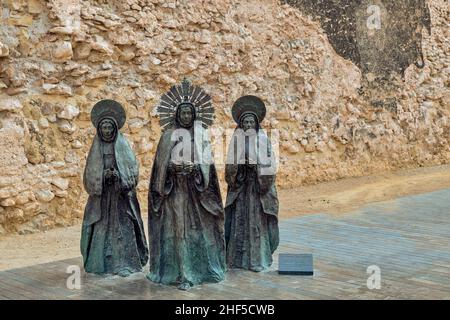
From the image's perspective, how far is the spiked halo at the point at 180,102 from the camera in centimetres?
673

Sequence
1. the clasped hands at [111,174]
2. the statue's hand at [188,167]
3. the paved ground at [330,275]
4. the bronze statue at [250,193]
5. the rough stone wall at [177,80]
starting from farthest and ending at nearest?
1. the rough stone wall at [177,80]
2. the bronze statue at [250,193]
3. the clasped hands at [111,174]
4. the statue's hand at [188,167]
5. the paved ground at [330,275]

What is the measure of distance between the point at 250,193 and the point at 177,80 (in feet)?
20.5

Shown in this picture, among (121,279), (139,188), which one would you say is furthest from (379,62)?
(121,279)

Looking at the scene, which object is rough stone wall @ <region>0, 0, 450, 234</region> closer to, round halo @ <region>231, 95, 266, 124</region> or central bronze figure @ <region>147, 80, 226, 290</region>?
central bronze figure @ <region>147, 80, 226, 290</region>

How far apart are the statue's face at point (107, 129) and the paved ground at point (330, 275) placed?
147cm


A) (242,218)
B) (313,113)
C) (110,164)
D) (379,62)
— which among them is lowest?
(242,218)

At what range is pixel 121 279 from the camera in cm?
698

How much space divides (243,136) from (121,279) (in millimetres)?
1944

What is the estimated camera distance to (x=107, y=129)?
7109 mm

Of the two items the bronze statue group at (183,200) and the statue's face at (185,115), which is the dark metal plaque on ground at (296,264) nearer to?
the bronze statue group at (183,200)

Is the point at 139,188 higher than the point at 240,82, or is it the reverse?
the point at 240,82

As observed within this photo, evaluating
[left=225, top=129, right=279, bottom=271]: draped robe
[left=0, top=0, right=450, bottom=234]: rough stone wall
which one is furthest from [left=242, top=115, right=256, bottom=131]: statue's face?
[left=0, top=0, right=450, bottom=234]: rough stone wall

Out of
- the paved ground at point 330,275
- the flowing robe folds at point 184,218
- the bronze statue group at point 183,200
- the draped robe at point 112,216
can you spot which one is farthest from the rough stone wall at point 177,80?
the flowing robe folds at point 184,218
